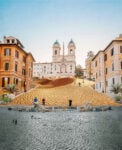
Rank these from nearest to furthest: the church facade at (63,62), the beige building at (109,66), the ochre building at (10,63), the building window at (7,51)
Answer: the beige building at (109,66)
the ochre building at (10,63)
the building window at (7,51)
the church facade at (63,62)

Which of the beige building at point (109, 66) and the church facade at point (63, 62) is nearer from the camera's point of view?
the beige building at point (109, 66)

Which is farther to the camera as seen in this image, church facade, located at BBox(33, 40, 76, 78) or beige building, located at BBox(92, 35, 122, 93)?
church facade, located at BBox(33, 40, 76, 78)

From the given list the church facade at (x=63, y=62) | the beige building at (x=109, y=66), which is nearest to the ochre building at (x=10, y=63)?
the beige building at (x=109, y=66)

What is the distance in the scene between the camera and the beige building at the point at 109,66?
131 feet

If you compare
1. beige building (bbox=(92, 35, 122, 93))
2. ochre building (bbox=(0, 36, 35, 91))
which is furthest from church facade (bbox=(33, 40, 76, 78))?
ochre building (bbox=(0, 36, 35, 91))

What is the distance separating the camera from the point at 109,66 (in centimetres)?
4425

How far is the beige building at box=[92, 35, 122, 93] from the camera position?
40.1 meters

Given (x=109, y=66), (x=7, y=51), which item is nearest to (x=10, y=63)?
(x=7, y=51)

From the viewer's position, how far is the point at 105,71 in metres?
47.7

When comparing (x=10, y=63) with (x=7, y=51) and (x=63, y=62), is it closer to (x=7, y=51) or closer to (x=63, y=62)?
(x=7, y=51)

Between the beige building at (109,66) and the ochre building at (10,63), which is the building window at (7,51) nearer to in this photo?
the ochre building at (10,63)

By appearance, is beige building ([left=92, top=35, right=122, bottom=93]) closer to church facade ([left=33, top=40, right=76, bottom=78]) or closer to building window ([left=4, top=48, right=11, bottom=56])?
building window ([left=4, top=48, right=11, bottom=56])

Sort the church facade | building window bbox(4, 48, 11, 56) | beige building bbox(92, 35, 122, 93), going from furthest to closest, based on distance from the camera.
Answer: the church facade → building window bbox(4, 48, 11, 56) → beige building bbox(92, 35, 122, 93)

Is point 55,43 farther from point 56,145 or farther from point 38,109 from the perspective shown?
point 56,145
